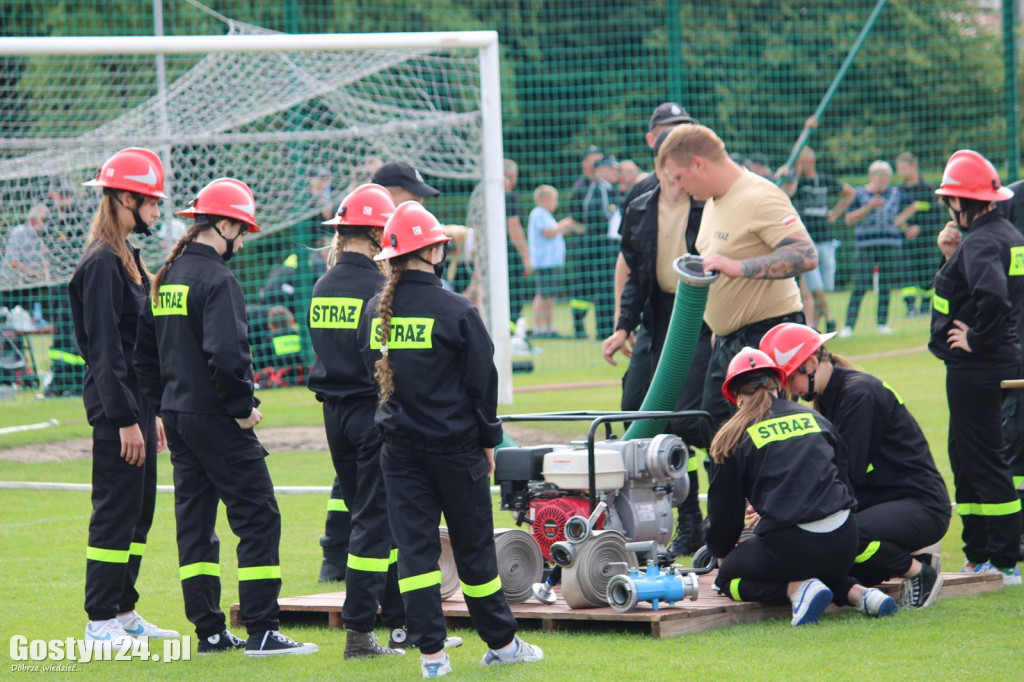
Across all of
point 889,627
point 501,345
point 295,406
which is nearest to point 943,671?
point 889,627

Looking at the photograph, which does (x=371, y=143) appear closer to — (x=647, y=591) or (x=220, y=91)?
(x=220, y=91)

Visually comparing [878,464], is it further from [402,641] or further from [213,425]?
[213,425]

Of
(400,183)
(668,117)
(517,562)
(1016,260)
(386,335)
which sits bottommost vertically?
(517,562)

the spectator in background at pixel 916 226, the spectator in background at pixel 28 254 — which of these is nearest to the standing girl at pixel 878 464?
the spectator in background at pixel 28 254

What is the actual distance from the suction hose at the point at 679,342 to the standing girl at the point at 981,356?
1.24 metres

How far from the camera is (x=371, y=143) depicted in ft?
49.1

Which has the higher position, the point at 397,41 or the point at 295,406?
the point at 397,41

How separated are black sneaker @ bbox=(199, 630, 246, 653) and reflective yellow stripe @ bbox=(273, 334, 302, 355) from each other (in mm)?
9906

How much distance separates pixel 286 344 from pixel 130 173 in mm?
9823

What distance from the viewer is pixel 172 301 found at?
239 inches

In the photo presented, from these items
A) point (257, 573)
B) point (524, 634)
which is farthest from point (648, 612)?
point (257, 573)

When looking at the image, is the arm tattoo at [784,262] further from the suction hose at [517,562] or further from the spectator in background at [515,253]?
the spectator in background at [515,253]

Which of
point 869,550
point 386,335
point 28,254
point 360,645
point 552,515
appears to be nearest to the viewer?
point 386,335

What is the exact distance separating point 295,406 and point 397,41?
13.7 feet
